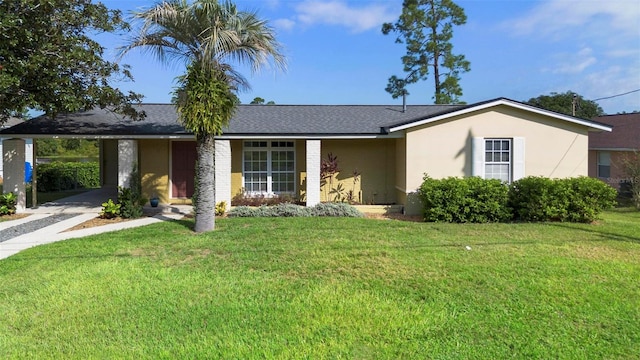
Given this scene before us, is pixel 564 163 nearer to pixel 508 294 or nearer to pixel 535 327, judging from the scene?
pixel 508 294

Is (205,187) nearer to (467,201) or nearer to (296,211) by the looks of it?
(296,211)

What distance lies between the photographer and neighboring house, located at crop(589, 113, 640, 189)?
20.2 metres

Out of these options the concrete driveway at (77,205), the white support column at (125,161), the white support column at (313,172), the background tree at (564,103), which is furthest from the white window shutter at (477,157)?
the background tree at (564,103)

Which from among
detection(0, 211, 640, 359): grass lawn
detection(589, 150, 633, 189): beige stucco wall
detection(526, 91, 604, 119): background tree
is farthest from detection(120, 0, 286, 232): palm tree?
detection(526, 91, 604, 119): background tree

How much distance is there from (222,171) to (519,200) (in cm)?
884

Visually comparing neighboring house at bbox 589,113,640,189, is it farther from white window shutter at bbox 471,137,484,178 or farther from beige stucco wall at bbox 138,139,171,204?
Answer: beige stucco wall at bbox 138,139,171,204

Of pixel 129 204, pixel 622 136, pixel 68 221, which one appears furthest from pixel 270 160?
pixel 622 136

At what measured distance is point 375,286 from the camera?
5.99 metres

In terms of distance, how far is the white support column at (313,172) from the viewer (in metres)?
13.7

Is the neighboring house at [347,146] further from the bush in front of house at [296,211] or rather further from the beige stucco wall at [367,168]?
the bush in front of house at [296,211]

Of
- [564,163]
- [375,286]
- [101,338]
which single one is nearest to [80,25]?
[101,338]

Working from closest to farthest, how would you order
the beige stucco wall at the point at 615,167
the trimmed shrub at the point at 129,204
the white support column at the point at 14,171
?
the trimmed shrub at the point at 129,204
the white support column at the point at 14,171
the beige stucco wall at the point at 615,167

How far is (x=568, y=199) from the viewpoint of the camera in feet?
37.2

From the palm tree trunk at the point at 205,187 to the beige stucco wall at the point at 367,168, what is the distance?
220 inches
